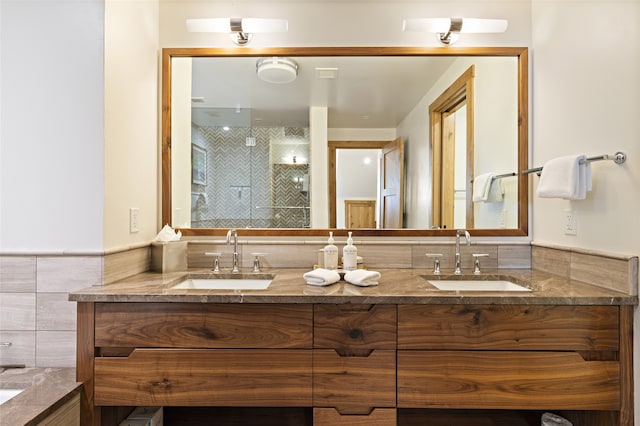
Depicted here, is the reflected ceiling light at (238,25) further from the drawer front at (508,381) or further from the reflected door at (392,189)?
the drawer front at (508,381)

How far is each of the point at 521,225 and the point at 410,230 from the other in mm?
559

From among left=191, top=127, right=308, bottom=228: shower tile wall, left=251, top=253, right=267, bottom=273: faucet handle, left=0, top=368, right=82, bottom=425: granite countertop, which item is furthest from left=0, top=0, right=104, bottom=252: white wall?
left=251, top=253, right=267, bottom=273: faucet handle

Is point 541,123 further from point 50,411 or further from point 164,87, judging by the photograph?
point 50,411

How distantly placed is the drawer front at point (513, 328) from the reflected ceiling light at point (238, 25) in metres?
1.44

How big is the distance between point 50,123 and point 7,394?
965mm

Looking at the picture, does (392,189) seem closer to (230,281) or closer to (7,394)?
(230,281)

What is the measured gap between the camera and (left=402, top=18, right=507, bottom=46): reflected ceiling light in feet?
5.72

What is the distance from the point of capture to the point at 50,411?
1110 millimetres

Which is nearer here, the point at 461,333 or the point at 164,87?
the point at 461,333

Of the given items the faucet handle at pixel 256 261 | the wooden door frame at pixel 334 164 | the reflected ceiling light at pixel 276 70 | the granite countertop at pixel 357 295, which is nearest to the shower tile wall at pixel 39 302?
the granite countertop at pixel 357 295

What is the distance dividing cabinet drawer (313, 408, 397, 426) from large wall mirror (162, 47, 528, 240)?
849mm

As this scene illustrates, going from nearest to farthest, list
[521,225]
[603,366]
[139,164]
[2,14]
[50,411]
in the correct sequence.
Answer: [50,411] → [603,366] → [2,14] → [139,164] → [521,225]

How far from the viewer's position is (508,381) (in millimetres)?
1261

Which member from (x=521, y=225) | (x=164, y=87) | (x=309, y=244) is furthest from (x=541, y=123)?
(x=164, y=87)
